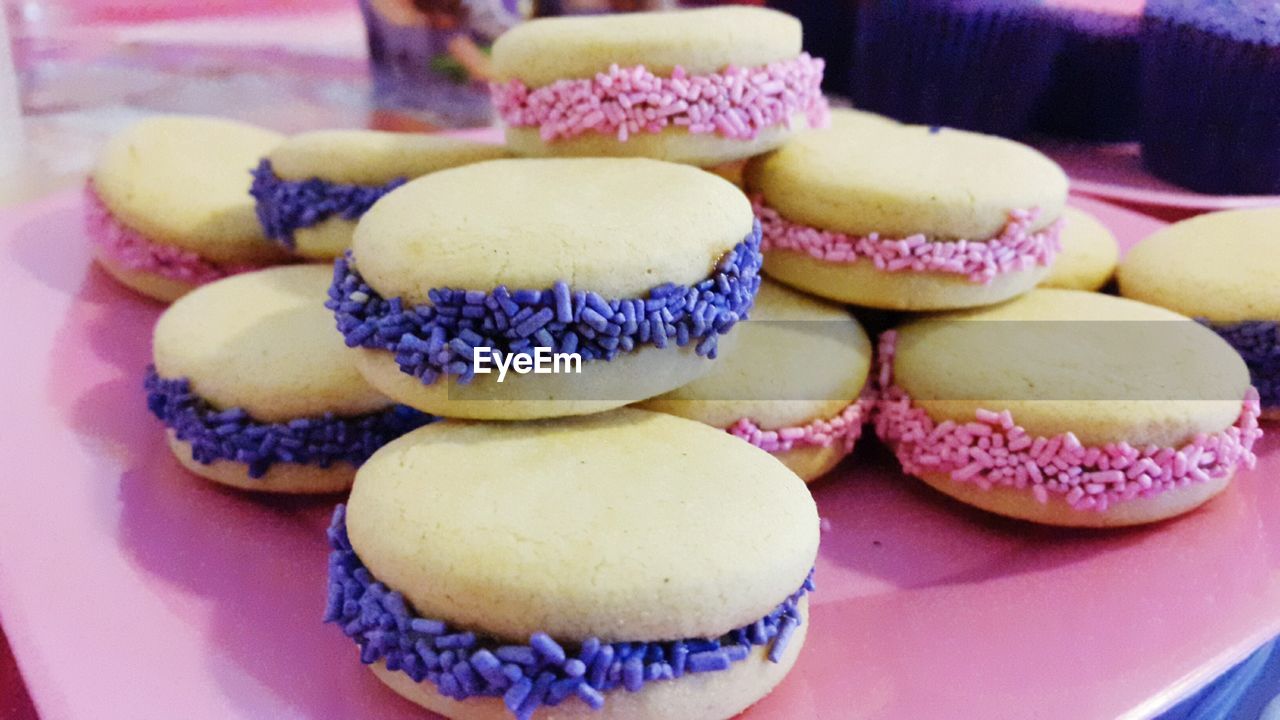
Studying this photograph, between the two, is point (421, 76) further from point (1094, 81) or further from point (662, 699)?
point (662, 699)

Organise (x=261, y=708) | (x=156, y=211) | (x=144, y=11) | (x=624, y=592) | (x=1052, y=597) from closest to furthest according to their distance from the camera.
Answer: (x=624, y=592) → (x=261, y=708) → (x=1052, y=597) → (x=156, y=211) → (x=144, y=11)

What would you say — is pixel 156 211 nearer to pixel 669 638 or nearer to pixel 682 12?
pixel 682 12

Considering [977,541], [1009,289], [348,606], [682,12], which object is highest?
[682,12]

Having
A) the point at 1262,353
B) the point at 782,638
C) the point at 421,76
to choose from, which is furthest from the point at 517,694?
the point at 421,76

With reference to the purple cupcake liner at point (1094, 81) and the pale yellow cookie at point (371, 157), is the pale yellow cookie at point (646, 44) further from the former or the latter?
the purple cupcake liner at point (1094, 81)

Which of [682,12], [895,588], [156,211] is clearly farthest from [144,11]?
[895,588]

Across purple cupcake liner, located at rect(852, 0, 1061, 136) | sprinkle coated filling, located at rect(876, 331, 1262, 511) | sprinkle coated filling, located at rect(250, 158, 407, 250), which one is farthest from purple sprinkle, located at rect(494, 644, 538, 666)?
purple cupcake liner, located at rect(852, 0, 1061, 136)
